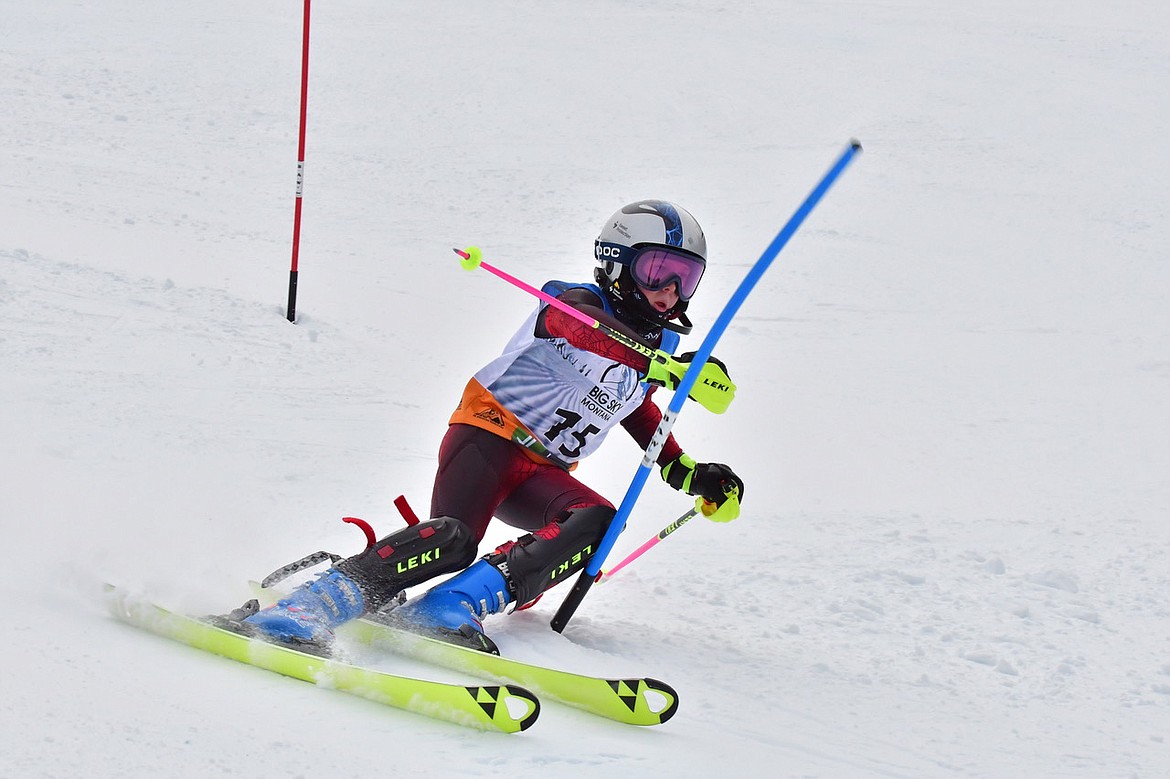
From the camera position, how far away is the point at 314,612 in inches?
136

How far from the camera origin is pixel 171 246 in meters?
8.98

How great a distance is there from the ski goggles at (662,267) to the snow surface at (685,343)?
1.23m

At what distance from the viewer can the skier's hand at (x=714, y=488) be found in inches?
166

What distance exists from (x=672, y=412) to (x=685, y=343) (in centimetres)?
526

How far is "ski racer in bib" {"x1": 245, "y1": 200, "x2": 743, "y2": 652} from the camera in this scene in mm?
3688

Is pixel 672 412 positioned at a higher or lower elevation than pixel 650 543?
higher

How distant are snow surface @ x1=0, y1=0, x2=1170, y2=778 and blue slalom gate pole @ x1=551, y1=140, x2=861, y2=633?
184mm

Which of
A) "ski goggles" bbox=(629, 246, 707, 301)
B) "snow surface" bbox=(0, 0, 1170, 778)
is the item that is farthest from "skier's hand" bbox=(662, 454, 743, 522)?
"ski goggles" bbox=(629, 246, 707, 301)

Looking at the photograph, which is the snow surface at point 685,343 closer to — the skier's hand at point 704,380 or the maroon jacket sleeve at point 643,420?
the maroon jacket sleeve at point 643,420

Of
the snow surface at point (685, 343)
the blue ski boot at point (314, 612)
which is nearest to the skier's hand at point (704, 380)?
the snow surface at point (685, 343)

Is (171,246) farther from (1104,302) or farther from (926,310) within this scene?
(1104,302)

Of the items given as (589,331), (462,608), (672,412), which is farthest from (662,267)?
(462,608)

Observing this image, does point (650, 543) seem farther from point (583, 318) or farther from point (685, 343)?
point (685, 343)

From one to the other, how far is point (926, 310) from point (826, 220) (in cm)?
232
